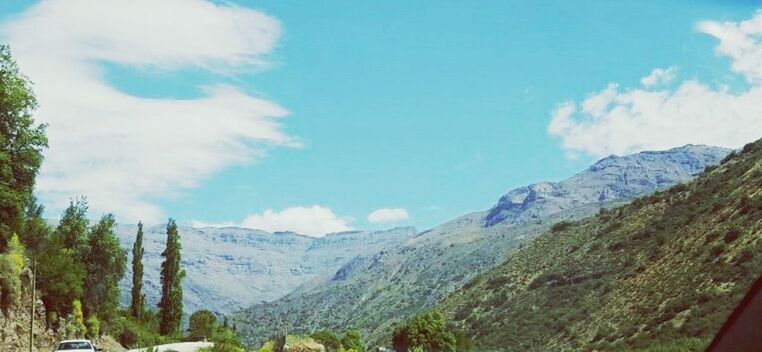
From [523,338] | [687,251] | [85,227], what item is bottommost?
[523,338]

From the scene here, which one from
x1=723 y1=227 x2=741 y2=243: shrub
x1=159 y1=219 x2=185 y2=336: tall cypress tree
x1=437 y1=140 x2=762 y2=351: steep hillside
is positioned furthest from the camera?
x1=159 y1=219 x2=185 y2=336: tall cypress tree

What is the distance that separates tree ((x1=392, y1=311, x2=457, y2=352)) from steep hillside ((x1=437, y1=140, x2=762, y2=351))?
23.8ft

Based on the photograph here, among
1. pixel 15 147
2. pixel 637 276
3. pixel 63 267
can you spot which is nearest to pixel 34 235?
pixel 63 267

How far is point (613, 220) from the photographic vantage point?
376ft

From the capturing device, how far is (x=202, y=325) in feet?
365

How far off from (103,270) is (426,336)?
3314 cm

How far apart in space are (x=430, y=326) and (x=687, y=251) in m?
25.7

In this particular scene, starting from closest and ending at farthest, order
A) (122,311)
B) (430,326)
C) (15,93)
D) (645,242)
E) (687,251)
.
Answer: (15,93) → (687,251) → (430,326) → (645,242) → (122,311)

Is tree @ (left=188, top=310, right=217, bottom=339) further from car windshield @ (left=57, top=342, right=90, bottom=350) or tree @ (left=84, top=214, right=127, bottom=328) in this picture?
car windshield @ (left=57, top=342, right=90, bottom=350)

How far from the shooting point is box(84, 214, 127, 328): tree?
83.2m

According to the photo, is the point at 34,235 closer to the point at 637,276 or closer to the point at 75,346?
the point at 75,346

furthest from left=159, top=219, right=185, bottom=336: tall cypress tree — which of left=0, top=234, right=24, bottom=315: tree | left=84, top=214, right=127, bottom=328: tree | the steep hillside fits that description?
left=0, top=234, right=24, bottom=315: tree

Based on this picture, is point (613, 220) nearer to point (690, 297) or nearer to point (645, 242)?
point (645, 242)

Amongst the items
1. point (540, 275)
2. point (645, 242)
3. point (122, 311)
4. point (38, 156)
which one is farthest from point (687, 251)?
point (122, 311)
